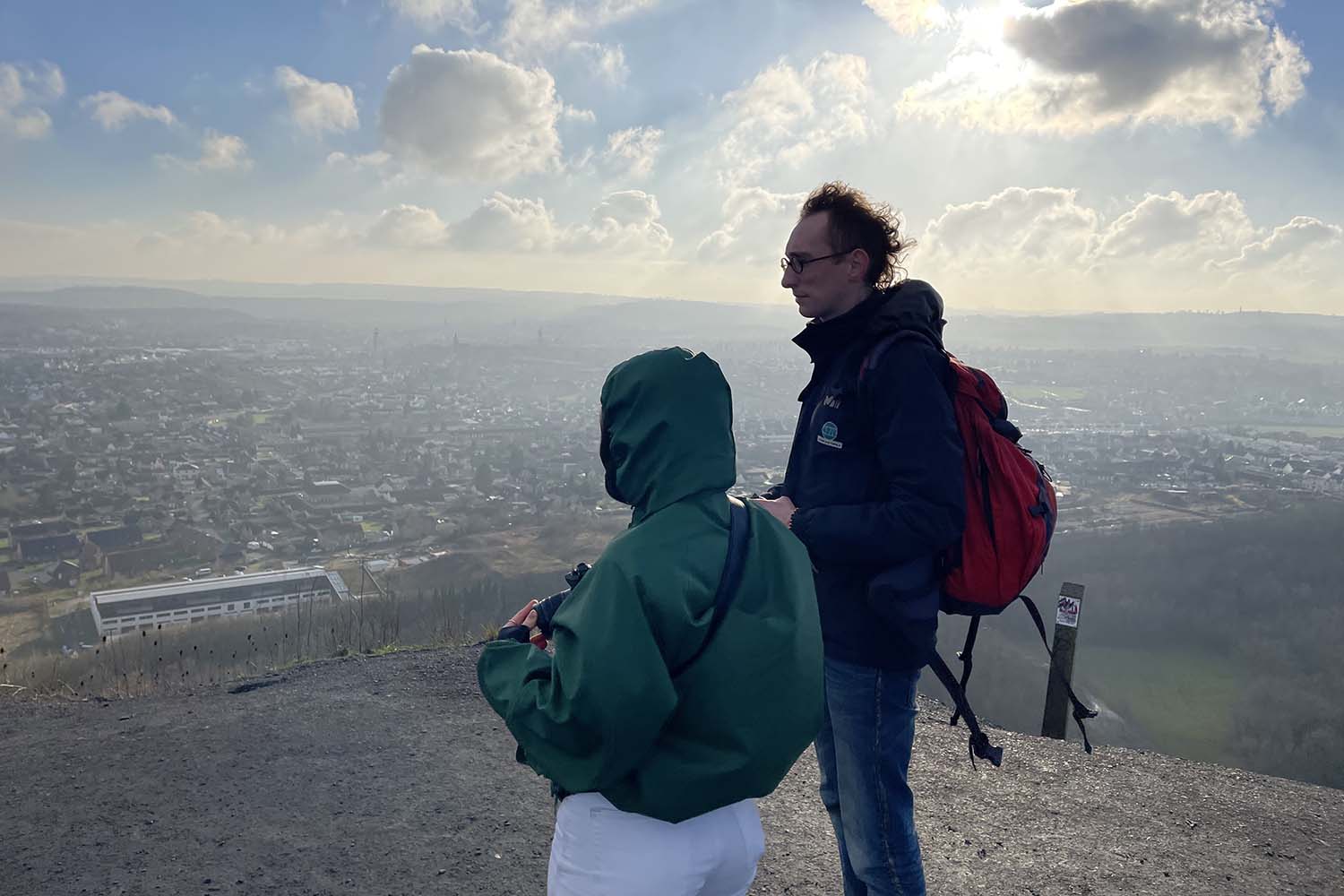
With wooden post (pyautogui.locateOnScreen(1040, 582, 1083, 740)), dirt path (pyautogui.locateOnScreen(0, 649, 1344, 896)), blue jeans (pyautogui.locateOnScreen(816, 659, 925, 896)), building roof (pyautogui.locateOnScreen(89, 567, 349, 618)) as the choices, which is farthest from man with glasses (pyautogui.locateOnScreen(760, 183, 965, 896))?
building roof (pyautogui.locateOnScreen(89, 567, 349, 618))

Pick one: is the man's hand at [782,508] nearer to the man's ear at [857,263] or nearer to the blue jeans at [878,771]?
the blue jeans at [878,771]

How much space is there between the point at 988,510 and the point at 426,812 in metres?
2.97

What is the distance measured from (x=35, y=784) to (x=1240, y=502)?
76.0 feet

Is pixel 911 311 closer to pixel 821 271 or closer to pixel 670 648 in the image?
pixel 821 271

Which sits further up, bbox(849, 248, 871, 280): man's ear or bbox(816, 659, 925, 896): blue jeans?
bbox(849, 248, 871, 280): man's ear

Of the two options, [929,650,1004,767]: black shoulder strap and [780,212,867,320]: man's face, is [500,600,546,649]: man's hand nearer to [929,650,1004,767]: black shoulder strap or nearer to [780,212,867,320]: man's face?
[929,650,1004,767]: black shoulder strap

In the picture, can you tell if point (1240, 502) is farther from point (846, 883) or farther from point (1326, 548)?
point (846, 883)

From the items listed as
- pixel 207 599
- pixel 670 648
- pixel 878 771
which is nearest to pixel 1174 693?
pixel 878 771

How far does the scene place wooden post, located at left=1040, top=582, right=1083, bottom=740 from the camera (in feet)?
17.1

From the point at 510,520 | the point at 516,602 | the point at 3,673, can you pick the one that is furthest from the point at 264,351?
the point at 3,673

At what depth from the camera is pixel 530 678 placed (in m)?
1.48

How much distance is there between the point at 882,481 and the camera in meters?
2.15

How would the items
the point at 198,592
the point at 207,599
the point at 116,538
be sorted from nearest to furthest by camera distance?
the point at 207,599 → the point at 198,592 → the point at 116,538

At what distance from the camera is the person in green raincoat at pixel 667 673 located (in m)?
1.35
